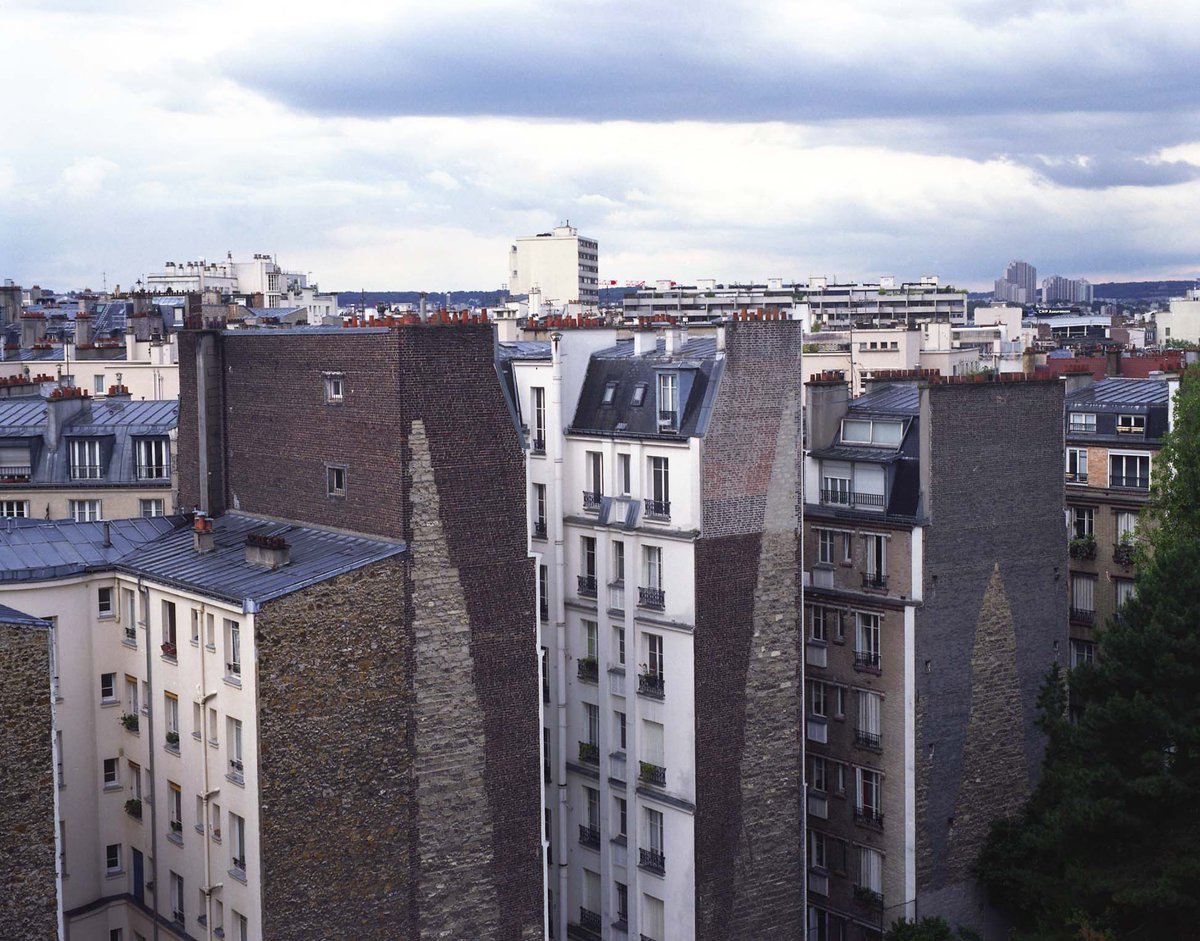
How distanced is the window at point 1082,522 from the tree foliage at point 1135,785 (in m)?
13.6

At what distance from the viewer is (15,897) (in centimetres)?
3419

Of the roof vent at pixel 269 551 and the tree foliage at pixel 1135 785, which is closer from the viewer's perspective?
the roof vent at pixel 269 551

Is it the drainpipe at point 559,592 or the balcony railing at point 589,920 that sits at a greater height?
the drainpipe at point 559,592

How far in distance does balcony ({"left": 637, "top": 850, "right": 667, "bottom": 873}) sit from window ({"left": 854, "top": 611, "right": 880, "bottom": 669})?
9484 millimetres

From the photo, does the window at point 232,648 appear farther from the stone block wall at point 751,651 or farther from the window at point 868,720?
the window at point 868,720

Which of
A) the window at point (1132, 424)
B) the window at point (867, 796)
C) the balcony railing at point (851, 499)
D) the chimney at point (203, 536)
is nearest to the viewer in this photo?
the chimney at point (203, 536)

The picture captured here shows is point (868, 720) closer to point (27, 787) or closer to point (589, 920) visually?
point (589, 920)

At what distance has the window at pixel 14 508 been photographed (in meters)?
63.8

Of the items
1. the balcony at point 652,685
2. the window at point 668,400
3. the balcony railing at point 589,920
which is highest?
the window at point 668,400

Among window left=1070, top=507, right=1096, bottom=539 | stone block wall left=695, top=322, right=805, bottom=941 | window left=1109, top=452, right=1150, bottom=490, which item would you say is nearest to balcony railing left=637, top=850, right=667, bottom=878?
stone block wall left=695, top=322, right=805, bottom=941

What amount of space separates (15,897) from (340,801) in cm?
791

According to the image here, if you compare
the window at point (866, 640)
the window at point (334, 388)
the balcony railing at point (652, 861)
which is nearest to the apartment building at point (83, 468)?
the window at point (334, 388)

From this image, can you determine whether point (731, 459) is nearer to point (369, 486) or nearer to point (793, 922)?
point (369, 486)

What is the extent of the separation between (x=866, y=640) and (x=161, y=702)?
22.3 metres
